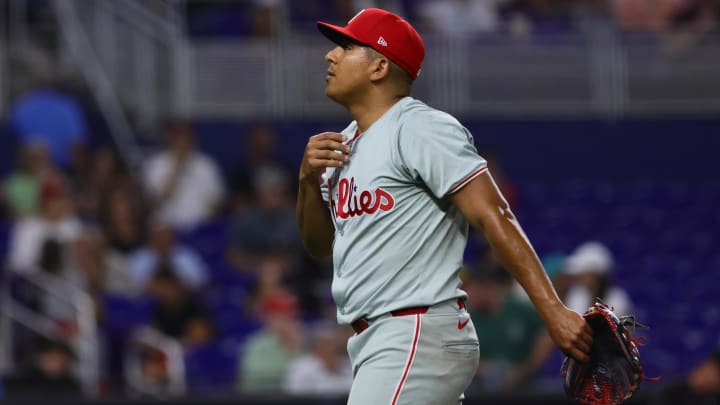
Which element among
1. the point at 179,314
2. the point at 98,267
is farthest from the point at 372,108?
the point at 98,267

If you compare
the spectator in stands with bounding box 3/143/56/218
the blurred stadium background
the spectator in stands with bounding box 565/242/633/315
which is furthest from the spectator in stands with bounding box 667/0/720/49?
the spectator in stands with bounding box 3/143/56/218

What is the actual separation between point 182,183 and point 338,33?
7.65 meters

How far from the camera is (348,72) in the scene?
4227 millimetres

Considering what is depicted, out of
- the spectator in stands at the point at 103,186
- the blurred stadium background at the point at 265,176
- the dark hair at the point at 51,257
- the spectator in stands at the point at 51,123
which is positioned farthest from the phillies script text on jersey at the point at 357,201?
the spectator in stands at the point at 51,123

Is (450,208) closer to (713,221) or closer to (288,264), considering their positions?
(288,264)

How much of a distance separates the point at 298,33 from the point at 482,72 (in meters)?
1.84

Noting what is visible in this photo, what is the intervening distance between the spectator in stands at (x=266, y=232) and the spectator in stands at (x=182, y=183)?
0.62 m

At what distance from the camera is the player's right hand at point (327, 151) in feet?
14.0

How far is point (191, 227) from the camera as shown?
38.9 feet

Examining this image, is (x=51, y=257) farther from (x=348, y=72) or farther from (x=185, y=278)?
(x=348, y=72)

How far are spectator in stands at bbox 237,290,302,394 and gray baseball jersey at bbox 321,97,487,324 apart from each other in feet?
16.2

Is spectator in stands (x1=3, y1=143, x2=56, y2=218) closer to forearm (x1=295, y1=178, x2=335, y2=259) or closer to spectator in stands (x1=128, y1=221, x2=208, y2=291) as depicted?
spectator in stands (x1=128, y1=221, x2=208, y2=291)

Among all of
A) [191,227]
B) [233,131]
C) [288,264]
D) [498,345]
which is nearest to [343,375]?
[498,345]

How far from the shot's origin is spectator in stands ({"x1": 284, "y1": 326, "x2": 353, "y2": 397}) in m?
8.83
